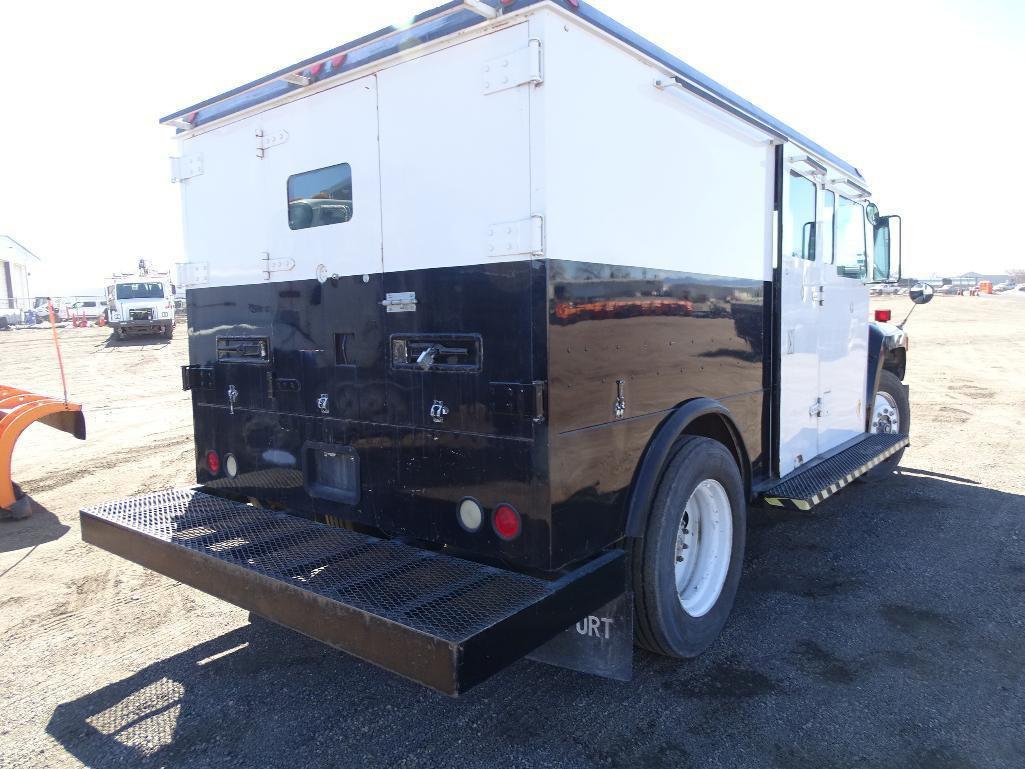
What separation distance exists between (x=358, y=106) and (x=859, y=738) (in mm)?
3404

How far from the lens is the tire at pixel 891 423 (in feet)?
22.9

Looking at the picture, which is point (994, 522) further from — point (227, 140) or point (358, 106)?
point (227, 140)

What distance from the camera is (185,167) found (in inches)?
161

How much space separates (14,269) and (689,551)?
2315 inches

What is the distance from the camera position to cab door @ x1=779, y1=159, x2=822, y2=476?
4605 millimetres

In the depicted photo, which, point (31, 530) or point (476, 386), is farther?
point (31, 530)

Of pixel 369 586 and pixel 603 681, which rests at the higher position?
pixel 369 586

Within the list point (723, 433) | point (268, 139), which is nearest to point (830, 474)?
point (723, 433)

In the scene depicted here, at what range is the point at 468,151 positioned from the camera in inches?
113

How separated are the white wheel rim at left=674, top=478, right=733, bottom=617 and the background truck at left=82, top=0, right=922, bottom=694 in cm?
1

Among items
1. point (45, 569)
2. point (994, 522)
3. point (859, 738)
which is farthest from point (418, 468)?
point (994, 522)

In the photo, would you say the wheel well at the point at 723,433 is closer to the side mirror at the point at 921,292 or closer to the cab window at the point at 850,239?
the cab window at the point at 850,239

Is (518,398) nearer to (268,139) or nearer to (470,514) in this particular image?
(470,514)

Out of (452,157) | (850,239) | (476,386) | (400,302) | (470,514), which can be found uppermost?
(452,157)
